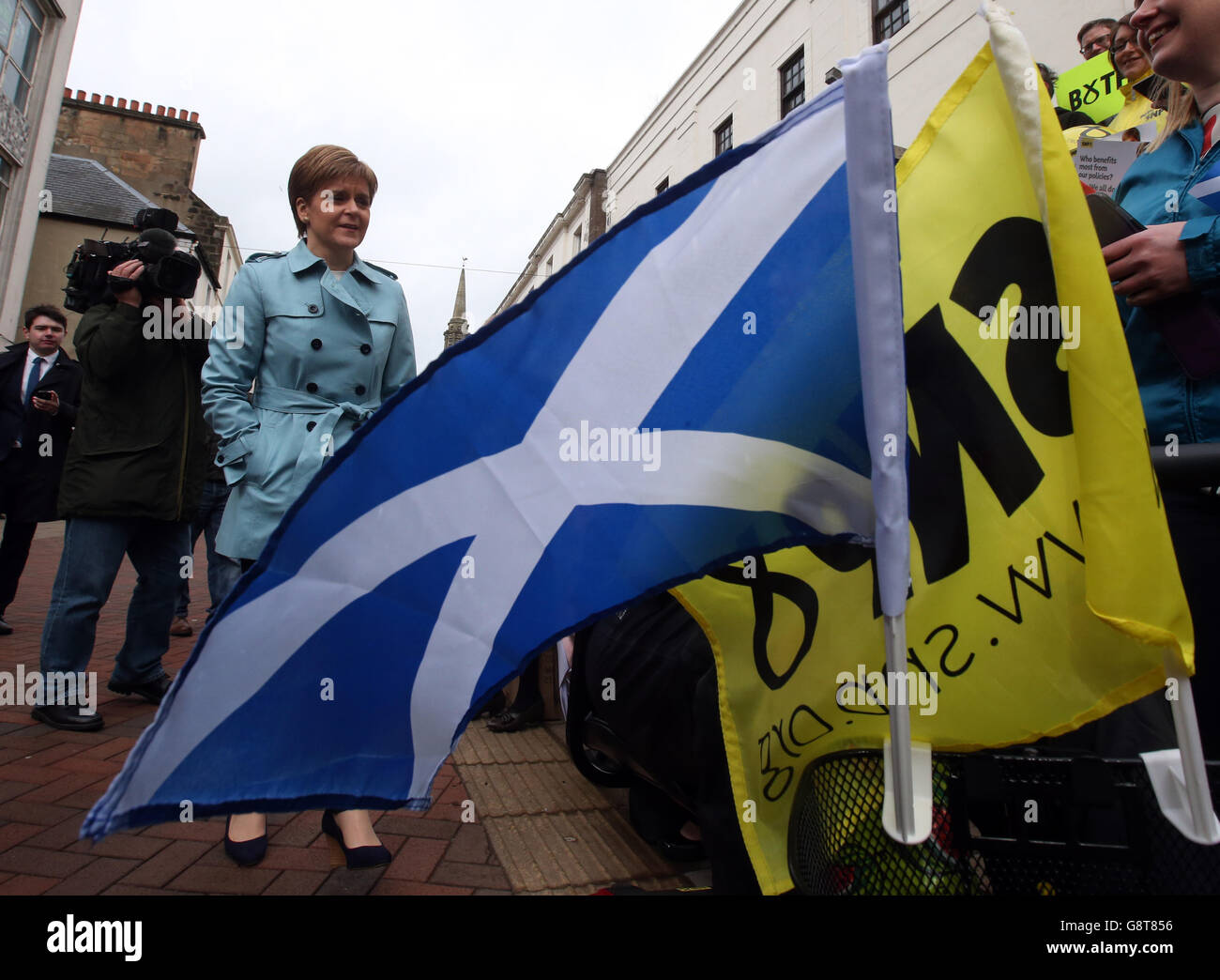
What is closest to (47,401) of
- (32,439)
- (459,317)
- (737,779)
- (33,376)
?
(32,439)

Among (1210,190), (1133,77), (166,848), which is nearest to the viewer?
(1210,190)

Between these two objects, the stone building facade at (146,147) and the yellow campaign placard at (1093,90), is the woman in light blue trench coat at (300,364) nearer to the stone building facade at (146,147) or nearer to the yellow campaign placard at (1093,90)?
the yellow campaign placard at (1093,90)

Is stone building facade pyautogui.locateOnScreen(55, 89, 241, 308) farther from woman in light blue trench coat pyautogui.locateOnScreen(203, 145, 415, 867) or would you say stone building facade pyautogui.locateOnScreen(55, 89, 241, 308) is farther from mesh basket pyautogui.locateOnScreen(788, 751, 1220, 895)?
mesh basket pyautogui.locateOnScreen(788, 751, 1220, 895)

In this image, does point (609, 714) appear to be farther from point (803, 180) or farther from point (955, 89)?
point (955, 89)

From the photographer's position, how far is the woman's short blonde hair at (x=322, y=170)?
7.49 feet

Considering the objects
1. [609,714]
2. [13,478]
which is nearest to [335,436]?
Answer: [609,714]

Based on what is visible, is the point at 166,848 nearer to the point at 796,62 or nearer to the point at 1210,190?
the point at 1210,190

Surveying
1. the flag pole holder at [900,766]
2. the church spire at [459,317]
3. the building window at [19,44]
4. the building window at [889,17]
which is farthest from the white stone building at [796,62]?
the church spire at [459,317]

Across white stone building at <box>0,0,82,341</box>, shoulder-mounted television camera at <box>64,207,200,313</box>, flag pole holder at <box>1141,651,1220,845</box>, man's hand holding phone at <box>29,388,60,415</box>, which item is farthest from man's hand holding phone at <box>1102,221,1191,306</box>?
white stone building at <box>0,0,82,341</box>

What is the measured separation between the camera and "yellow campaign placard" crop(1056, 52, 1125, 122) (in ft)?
12.0

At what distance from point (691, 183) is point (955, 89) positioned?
15.7 inches

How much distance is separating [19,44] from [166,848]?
53.4 feet

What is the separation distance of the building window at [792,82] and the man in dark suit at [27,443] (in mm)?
12266

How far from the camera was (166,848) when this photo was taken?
7.00ft
